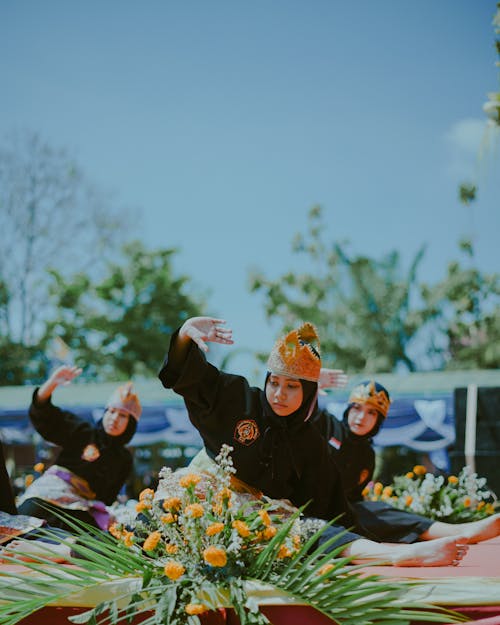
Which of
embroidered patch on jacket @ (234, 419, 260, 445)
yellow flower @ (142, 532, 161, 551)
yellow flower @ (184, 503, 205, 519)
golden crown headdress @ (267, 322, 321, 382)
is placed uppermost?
golden crown headdress @ (267, 322, 321, 382)

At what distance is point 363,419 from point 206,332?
1989 millimetres

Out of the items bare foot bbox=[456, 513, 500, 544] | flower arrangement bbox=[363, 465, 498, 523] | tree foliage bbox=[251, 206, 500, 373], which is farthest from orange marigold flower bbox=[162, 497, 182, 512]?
tree foliage bbox=[251, 206, 500, 373]

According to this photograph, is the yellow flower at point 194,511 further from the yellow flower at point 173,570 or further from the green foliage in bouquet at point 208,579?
the yellow flower at point 173,570

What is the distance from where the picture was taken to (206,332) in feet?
10.4

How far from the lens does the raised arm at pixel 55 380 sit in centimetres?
500

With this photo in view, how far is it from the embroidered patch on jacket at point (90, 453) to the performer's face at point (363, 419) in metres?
1.75

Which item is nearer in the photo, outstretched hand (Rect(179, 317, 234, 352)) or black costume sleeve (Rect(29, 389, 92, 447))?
outstretched hand (Rect(179, 317, 234, 352))

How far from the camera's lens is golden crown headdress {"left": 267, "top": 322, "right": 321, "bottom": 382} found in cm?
343

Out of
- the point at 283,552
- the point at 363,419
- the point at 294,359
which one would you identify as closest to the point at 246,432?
the point at 294,359

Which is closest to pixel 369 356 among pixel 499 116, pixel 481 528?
pixel 499 116

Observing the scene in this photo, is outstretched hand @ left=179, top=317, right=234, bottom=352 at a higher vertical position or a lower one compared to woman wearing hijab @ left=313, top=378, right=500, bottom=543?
higher

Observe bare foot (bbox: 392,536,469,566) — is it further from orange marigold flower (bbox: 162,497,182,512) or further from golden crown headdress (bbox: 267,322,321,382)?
orange marigold flower (bbox: 162,497,182,512)

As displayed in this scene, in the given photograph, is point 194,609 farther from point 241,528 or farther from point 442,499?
point 442,499

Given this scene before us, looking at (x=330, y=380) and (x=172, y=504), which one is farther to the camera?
(x=330, y=380)
